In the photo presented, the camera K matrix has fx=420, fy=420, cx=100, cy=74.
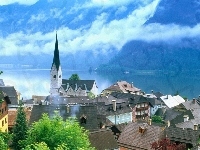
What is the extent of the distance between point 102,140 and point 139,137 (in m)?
3.97

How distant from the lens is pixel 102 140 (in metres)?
43.8

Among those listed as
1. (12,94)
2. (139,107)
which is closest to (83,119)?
(12,94)

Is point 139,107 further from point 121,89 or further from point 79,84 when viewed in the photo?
point 79,84

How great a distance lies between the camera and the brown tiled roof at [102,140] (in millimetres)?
43156

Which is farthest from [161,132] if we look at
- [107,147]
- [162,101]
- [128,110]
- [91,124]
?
[162,101]

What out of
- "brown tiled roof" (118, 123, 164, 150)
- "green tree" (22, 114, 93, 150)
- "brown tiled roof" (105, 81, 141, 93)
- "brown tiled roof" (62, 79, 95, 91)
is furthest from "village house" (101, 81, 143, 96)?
"green tree" (22, 114, 93, 150)

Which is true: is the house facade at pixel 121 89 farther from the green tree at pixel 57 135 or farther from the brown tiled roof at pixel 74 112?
the green tree at pixel 57 135

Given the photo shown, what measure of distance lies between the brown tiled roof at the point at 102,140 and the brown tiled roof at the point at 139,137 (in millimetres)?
1311

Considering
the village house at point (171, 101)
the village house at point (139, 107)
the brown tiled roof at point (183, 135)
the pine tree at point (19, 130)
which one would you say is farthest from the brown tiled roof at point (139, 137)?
the village house at point (171, 101)

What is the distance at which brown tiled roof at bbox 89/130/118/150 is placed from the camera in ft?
142

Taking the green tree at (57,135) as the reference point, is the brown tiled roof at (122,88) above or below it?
above

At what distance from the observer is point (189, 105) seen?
279 ft

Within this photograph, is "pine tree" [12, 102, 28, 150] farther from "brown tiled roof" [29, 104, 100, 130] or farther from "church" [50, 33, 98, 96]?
"church" [50, 33, 98, 96]

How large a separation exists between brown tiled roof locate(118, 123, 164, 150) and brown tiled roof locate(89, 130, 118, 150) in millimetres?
1311
